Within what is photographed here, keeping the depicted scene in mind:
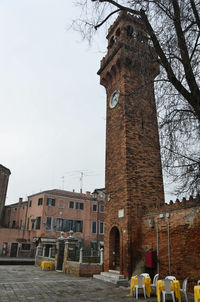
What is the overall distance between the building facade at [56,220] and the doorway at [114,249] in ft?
57.9

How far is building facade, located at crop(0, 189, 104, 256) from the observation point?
30766 mm

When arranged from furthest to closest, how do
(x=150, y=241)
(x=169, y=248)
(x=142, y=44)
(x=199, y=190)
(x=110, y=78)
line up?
(x=110, y=78) → (x=150, y=241) → (x=169, y=248) → (x=142, y=44) → (x=199, y=190)

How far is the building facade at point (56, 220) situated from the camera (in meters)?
30.8

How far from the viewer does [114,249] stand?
12273mm

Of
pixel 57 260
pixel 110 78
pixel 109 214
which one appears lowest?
pixel 57 260

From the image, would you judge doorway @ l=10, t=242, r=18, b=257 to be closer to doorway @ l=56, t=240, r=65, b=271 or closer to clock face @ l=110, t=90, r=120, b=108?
doorway @ l=56, t=240, r=65, b=271

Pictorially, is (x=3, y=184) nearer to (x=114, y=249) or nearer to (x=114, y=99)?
(x=114, y=99)

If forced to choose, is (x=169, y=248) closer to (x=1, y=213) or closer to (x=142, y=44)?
(x=142, y=44)

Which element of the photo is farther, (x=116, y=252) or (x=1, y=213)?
(x=1, y=213)

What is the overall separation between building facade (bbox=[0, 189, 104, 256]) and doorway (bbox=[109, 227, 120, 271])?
1764cm

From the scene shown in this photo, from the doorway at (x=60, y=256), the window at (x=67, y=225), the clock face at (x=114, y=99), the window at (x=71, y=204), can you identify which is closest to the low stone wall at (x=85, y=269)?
the doorway at (x=60, y=256)

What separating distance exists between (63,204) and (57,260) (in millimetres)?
17051

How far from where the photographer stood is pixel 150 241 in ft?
34.3

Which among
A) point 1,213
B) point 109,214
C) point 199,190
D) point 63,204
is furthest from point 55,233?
point 199,190
